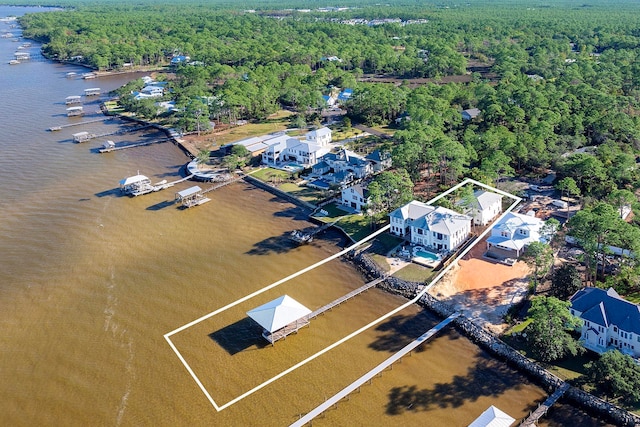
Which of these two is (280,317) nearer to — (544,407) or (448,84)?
(544,407)

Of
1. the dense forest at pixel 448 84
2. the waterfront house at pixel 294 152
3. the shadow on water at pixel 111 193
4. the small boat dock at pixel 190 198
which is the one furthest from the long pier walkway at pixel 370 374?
the shadow on water at pixel 111 193

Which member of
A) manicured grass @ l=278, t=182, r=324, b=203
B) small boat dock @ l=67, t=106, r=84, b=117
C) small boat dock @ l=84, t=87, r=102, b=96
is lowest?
manicured grass @ l=278, t=182, r=324, b=203

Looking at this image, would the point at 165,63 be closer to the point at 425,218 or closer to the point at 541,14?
the point at 425,218

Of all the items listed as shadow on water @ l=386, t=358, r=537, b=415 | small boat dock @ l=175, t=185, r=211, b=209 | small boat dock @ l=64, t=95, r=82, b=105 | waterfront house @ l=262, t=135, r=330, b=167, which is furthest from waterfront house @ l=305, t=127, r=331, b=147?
small boat dock @ l=64, t=95, r=82, b=105

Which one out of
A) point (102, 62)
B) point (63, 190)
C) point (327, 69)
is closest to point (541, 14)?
point (327, 69)

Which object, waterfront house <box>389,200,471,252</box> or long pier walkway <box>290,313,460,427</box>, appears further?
waterfront house <box>389,200,471,252</box>

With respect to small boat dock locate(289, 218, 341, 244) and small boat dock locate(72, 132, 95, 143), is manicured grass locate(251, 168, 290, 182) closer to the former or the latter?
small boat dock locate(289, 218, 341, 244)

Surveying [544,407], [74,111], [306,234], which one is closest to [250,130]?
[306,234]
